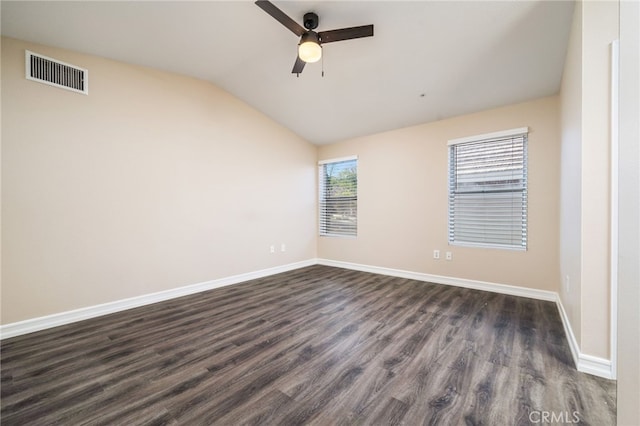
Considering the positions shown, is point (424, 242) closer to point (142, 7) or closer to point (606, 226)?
point (606, 226)

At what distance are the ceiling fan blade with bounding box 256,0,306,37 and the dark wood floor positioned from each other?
8.76 feet

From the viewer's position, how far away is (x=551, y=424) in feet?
4.45

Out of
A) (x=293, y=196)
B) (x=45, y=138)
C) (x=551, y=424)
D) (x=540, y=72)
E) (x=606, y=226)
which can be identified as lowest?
(x=551, y=424)

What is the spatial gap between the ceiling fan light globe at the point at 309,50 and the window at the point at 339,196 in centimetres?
266

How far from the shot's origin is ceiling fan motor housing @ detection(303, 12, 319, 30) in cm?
232

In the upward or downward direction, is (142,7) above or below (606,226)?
above

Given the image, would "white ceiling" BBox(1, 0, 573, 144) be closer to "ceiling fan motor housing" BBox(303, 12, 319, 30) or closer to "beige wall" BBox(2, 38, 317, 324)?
"ceiling fan motor housing" BBox(303, 12, 319, 30)

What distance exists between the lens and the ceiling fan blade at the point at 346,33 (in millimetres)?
2129

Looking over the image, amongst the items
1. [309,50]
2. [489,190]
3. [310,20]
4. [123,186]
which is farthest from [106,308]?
[489,190]

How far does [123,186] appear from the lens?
2943 millimetres

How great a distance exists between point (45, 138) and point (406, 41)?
12.0 ft

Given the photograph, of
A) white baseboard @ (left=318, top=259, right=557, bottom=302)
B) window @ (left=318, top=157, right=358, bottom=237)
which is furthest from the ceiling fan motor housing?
white baseboard @ (left=318, top=259, right=557, bottom=302)

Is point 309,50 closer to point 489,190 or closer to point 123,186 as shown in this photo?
point 123,186

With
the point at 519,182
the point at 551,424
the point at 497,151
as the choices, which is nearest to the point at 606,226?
the point at 551,424
